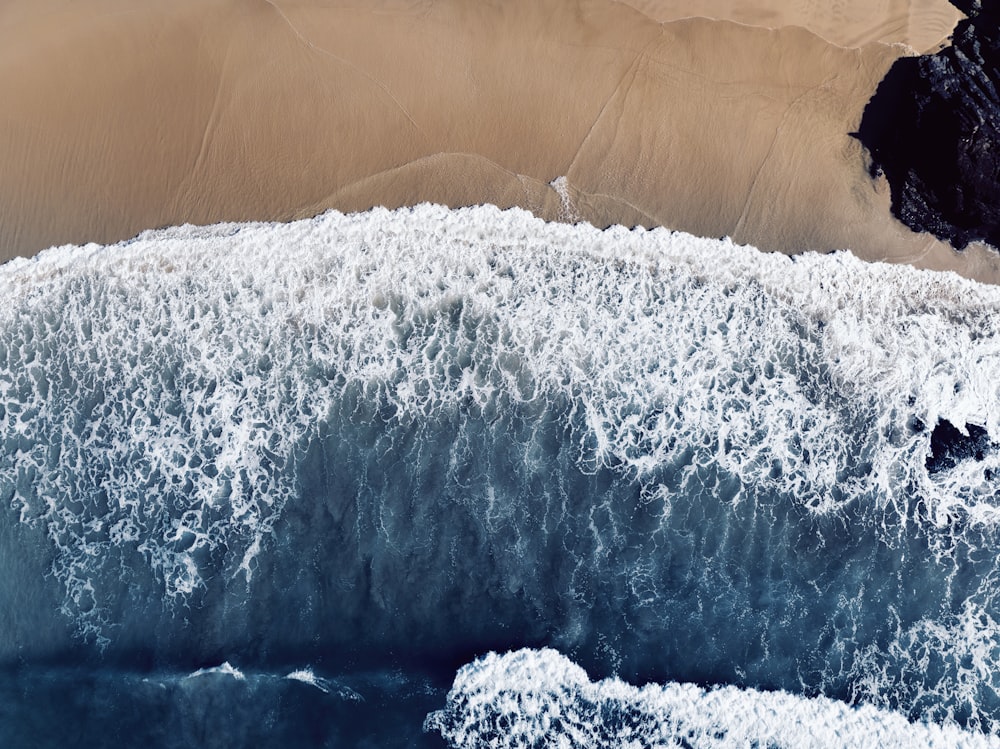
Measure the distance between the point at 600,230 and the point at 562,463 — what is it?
2.27 metres

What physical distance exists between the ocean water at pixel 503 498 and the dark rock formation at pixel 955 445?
26 mm

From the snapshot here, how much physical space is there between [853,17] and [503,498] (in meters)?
5.62

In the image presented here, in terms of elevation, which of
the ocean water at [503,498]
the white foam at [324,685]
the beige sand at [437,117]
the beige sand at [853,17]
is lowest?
Result: the white foam at [324,685]

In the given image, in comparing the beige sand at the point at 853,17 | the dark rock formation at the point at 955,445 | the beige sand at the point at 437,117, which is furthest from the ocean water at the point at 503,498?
the beige sand at the point at 853,17

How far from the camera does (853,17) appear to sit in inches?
235

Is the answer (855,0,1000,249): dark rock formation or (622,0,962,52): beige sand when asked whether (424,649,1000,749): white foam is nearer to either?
(855,0,1000,249): dark rock formation

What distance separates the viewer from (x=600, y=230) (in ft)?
19.9

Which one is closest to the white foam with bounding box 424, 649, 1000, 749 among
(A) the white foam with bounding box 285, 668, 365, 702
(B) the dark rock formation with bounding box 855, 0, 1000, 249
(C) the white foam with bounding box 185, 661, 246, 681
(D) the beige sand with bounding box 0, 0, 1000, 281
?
(A) the white foam with bounding box 285, 668, 365, 702

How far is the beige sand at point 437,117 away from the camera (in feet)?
19.7

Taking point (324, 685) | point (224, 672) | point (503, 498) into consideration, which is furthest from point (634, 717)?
point (224, 672)

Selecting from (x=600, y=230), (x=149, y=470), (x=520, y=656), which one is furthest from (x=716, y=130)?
(x=149, y=470)

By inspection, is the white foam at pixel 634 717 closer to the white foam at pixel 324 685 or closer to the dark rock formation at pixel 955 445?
the white foam at pixel 324 685

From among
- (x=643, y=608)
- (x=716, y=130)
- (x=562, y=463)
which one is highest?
(x=716, y=130)

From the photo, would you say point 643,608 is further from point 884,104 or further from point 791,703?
point 884,104
